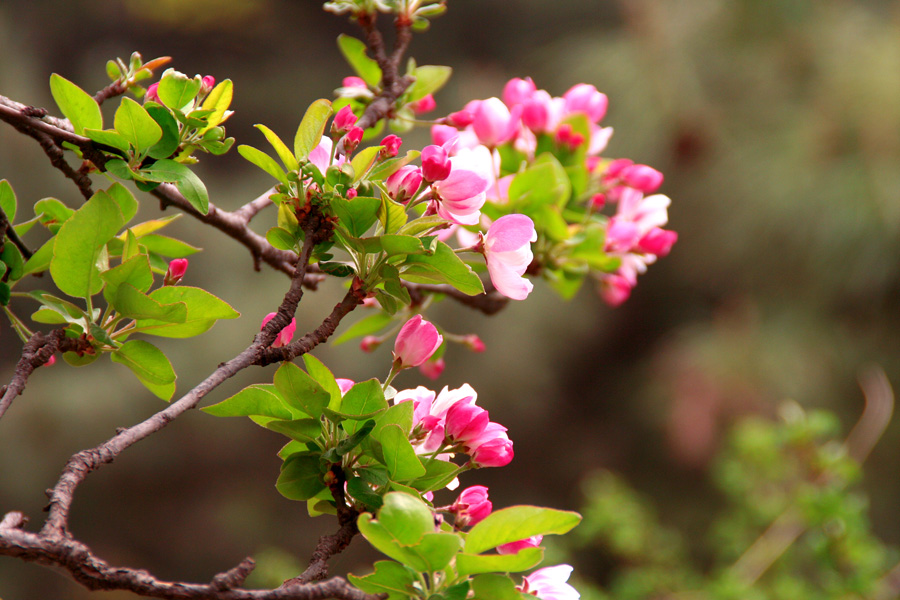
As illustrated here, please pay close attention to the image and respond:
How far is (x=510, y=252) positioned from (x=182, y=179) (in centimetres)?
17

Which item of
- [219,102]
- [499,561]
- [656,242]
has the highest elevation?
[656,242]

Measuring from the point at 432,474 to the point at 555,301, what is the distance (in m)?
1.86

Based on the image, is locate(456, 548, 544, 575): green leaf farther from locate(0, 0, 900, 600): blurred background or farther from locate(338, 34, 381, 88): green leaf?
locate(0, 0, 900, 600): blurred background

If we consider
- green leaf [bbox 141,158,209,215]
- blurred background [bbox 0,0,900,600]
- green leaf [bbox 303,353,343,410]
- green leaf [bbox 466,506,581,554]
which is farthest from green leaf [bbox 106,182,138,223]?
blurred background [bbox 0,0,900,600]

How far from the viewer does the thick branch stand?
0.90 ft

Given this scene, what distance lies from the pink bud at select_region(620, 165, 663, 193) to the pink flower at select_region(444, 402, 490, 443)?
0.35 metres

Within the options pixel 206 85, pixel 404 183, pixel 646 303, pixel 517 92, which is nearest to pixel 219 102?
pixel 206 85

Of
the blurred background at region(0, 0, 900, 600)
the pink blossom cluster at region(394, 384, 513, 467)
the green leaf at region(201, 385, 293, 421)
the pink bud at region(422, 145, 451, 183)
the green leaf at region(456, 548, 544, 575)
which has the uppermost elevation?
the blurred background at region(0, 0, 900, 600)

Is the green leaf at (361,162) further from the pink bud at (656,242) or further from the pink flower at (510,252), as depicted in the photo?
the pink bud at (656,242)

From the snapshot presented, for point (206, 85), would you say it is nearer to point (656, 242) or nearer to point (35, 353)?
point (35, 353)

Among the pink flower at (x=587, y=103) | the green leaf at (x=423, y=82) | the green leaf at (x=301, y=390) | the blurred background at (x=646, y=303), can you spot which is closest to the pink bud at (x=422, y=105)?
the green leaf at (x=423, y=82)

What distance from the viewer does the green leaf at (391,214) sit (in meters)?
0.32

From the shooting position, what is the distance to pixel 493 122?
0.57m

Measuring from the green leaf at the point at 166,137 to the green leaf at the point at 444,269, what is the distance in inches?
5.2
